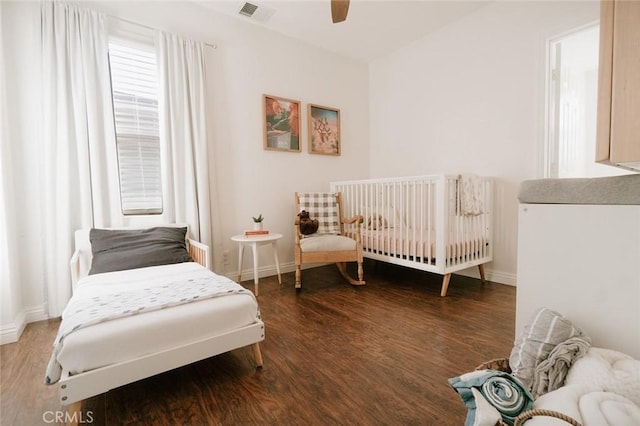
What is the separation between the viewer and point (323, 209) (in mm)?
3201

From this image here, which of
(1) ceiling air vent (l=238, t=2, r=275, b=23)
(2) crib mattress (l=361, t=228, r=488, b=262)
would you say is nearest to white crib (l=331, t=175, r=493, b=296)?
(2) crib mattress (l=361, t=228, r=488, b=262)

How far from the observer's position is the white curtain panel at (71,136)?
2078 mm

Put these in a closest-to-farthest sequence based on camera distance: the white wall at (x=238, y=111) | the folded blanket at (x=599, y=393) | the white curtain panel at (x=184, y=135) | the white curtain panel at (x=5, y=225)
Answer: the folded blanket at (x=599, y=393) → the white curtain panel at (x=5, y=225) → the white wall at (x=238, y=111) → the white curtain panel at (x=184, y=135)

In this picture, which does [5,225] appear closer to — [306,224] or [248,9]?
[306,224]

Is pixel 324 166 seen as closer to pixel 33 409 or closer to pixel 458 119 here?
pixel 458 119

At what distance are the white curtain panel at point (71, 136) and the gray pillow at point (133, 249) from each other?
25cm

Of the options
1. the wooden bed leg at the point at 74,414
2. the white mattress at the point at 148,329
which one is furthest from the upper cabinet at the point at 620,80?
the wooden bed leg at the point at 74,414

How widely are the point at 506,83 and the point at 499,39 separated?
0.43 m

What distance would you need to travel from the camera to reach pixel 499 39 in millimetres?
2711

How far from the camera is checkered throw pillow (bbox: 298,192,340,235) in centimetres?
316

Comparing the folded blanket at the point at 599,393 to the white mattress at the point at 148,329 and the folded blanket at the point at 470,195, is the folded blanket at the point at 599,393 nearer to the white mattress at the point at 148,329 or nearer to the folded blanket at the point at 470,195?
the white mattress at the point at 148,329

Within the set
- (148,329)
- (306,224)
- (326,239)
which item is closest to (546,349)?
(148,329)

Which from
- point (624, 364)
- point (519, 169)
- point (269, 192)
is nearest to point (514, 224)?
point (519, 169)

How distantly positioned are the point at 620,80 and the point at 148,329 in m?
1.55
